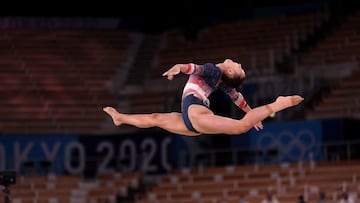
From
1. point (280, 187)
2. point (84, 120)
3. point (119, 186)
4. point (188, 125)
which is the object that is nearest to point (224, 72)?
point (188, 125)

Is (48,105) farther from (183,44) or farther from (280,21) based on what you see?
(280,21)

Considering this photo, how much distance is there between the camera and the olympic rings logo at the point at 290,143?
23.8m

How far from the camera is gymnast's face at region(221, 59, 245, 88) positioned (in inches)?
496

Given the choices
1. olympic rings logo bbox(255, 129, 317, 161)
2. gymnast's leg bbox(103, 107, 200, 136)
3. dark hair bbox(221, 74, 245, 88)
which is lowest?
gymnast's leg bbox(103, 107, 200, 136)

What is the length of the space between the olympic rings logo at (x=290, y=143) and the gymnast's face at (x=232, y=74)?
36.3ft

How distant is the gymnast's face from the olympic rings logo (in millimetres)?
11071

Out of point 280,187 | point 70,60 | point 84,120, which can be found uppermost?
point 70,60

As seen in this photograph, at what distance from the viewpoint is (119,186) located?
24.7 metres

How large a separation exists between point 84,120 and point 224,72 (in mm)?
14280

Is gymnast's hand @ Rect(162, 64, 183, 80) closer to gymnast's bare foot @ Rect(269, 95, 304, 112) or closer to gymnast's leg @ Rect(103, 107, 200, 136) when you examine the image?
gymnast's bare foot @ Rect(269, 95, 304, 112)

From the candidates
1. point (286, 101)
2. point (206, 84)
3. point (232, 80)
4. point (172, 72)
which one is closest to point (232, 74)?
point (232, 80)

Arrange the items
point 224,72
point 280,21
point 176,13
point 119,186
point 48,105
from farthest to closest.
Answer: point 176,13
point 280,21
point 48,105
point 119,186
point 224,72

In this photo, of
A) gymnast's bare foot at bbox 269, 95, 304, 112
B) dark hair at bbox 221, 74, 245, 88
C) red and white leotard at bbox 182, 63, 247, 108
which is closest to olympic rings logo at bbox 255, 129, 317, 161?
red and white leotard at bbox 182, 63, 247, 108

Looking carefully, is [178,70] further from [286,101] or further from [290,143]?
[290,143]
